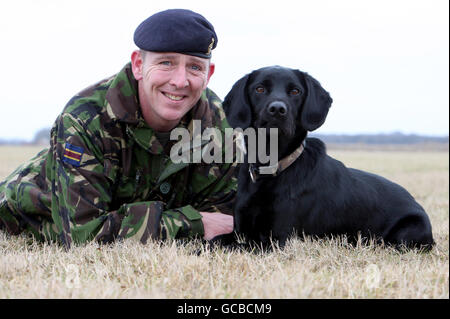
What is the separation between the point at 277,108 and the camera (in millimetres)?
3594

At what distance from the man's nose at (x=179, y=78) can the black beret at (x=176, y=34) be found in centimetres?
14

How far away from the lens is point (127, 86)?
4.06 metres

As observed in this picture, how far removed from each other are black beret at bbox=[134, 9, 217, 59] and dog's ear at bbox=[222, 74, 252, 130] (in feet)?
1.12

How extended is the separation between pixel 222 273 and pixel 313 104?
167 centimetres

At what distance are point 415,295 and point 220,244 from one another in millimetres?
1693

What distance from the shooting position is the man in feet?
12.2

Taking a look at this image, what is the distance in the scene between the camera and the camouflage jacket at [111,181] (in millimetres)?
3734

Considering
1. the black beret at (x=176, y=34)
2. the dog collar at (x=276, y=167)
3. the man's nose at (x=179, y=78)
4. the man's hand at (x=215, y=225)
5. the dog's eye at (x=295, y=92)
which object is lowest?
the man's hand at (x=215, y=225)

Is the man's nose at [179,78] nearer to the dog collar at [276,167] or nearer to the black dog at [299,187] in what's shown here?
the black dog at [299,187]

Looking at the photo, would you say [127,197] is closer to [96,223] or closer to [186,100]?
[96,223]

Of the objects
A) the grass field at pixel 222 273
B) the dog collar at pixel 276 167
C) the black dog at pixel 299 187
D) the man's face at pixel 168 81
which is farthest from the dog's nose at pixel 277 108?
the grass field at pixel 222 273

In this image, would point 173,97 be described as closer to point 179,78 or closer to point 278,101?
point 179,78

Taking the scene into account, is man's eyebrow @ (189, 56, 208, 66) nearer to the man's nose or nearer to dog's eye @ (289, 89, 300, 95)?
the man's nose
